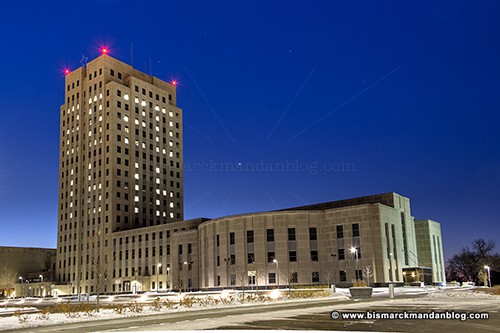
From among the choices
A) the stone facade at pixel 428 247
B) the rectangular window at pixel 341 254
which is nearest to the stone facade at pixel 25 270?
the rectangular window at pixel 341 254

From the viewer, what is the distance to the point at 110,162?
15812 centimetres

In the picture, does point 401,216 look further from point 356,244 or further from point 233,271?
point 233,271

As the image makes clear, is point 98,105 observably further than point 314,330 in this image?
Yes

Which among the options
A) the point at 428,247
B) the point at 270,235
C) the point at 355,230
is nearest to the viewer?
the point at 355,230

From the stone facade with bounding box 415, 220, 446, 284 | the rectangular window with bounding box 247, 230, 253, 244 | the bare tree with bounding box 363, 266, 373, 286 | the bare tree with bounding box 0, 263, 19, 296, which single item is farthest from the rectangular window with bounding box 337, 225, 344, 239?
the bare tree with bounding box 0, 263, 19, 296

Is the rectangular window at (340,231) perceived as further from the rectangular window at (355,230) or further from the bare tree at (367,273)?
the bare tree at (367,273)

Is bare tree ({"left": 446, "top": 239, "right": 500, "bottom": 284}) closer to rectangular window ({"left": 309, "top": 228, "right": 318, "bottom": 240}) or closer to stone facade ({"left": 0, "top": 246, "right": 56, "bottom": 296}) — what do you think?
rectangular window ({"left": 309, "top": 228, "right": 318, "bottom": 240})

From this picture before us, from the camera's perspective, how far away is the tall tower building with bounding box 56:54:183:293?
158m

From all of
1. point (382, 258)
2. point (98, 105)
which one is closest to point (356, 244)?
point (382, 258)

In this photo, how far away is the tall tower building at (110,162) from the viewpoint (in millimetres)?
157750

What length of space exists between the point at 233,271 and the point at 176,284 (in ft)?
75.0

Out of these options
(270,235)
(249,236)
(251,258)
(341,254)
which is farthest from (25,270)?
(341,254)

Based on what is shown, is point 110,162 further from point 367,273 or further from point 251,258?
point 367,273

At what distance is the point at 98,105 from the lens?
545ft
